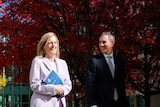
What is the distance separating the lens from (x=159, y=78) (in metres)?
21.7

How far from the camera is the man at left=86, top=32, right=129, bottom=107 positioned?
5.52 m

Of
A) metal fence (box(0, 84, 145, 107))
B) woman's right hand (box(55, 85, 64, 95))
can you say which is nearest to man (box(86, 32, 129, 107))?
woman's right hand (box(55, 85, 64, 95))

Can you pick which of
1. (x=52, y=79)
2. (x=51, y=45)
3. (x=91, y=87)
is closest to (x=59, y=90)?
(x=52, y=79)

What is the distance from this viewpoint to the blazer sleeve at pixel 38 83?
4828mm

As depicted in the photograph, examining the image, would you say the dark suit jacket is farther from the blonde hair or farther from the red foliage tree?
the red foliage tree

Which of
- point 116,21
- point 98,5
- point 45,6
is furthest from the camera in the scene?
point 98,5

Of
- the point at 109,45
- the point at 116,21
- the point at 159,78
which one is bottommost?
the point at 159,78

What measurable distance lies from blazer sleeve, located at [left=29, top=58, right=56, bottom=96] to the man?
0.84 meters

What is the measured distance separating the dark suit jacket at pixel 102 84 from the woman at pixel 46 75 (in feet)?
2.00

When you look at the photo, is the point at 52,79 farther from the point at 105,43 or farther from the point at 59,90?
the point at 105,43

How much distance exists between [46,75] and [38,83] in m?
0.15

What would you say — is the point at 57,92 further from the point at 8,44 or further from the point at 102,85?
the point at 8,44

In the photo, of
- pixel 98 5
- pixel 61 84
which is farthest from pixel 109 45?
pixel 98 5

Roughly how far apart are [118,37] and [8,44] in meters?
4.53
